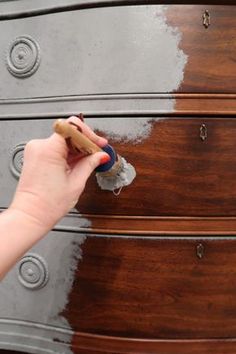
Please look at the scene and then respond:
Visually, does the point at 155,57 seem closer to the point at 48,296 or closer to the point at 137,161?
the point at 137,161

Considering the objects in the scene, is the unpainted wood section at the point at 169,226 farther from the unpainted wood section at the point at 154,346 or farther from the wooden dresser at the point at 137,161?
the unpainted wood section at the point at 154,346

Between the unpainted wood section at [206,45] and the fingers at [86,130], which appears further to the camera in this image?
the unpainted wood section at [206,45]

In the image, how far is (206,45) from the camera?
2.73 ft

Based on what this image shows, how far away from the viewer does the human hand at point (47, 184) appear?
1.73ft

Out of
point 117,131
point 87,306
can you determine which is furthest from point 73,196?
point 87,306

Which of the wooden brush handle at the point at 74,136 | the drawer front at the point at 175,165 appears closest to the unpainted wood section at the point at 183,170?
the drawer front at the point at 175,165

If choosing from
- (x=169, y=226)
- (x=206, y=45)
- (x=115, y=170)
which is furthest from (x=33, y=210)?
(x=206, y=45)

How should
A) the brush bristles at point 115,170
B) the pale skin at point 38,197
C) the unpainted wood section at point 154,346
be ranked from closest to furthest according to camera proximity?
the pale skin at point 38,197 → the brush bristles at point 115,170 → the unpainted wood section at point 154,346

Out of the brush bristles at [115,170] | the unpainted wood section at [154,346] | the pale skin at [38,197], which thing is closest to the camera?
the pale skin at [38,197]

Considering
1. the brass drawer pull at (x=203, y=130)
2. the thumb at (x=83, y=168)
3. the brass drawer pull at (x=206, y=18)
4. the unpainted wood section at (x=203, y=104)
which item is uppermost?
the brass drawer pull at (x=206, y=18)

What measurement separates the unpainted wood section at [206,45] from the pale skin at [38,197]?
354 millimetres

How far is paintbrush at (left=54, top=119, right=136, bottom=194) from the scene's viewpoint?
54 centimetres

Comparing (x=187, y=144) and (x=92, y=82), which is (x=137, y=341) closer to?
(x=187, y=144)

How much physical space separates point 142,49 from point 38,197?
440 mm
